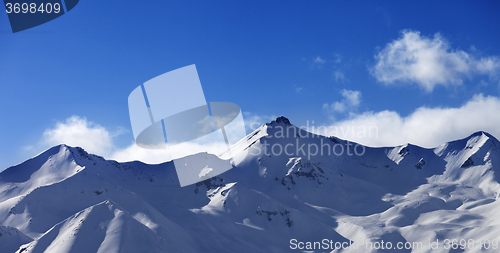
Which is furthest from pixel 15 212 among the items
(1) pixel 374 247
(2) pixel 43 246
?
(1) pixel 374 247

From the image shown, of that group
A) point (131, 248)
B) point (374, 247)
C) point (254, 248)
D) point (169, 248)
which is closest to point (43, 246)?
point (131, 248)

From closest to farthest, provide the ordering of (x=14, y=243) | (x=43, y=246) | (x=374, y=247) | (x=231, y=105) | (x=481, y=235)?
(x=43, y=246), (x=14, y=243), (x=231, y=105), (x=481, y=235), (x=374, y=247)

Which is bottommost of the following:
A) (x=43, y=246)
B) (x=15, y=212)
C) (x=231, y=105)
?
(x=43, y=246)

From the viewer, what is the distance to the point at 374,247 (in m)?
188

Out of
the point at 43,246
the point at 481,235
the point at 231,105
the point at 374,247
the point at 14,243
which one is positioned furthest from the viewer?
→ the point at 374,247

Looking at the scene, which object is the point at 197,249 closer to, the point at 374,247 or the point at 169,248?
the point at 169,248

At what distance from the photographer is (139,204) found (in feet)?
647

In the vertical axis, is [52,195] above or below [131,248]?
above

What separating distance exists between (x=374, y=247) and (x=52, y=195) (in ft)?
537

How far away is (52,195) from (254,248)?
4209 inches

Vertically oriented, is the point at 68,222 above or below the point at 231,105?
below

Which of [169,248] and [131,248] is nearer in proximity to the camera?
[131,248]

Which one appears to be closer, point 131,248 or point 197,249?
point 131,248

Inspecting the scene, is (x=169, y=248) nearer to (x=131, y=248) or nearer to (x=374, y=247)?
(x=131, y=248)
